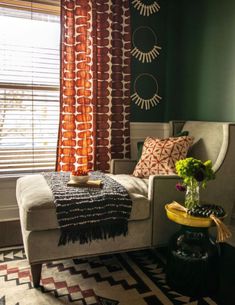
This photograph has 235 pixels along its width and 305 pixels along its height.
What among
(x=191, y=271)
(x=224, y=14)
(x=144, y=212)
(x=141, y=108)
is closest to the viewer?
(x=191, y=271)

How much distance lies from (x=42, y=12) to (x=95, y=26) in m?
0.56

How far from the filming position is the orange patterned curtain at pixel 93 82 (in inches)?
119

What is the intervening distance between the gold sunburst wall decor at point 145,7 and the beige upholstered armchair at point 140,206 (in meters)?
1.62

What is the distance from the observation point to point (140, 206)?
2025 millimetres

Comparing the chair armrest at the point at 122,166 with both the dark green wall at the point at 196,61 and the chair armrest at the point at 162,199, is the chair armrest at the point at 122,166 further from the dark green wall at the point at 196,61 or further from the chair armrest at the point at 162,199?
the chair armrest at the point at 162,199

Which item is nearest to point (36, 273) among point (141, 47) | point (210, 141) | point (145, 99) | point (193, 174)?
point (193, 174)

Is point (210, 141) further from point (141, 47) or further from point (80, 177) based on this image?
point (141, 47)

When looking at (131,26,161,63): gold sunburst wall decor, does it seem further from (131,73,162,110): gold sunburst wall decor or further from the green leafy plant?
the green leafy plant

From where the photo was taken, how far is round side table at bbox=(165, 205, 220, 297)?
1814 mm

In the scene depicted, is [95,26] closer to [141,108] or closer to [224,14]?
[141,108]

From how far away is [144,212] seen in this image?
6.70ft

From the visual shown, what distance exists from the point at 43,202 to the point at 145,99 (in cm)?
208

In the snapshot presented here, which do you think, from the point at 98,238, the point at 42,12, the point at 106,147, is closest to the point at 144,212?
the point at 98,238

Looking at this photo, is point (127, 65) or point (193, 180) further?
point (127, 65)
